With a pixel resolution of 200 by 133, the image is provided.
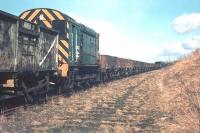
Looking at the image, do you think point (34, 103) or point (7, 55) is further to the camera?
point (34, 103)

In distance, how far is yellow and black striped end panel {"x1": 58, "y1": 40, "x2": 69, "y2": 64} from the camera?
16.3 meters

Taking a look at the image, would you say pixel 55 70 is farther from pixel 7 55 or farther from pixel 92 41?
pixel 92 41

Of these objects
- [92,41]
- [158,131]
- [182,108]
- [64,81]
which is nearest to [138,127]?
[158,131]

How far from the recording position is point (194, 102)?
11250mm

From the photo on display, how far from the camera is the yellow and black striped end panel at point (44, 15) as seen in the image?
54.2 ft

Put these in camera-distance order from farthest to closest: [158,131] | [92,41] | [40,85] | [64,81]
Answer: [92,41]
[64,81]
[40,85]
[158,131]

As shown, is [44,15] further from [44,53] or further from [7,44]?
[7,44]

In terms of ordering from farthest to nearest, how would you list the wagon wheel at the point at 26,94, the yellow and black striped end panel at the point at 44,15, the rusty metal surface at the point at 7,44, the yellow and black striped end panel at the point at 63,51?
the yellow and black striped end panel at the point at 44,15
the yellow and black striped end panel at the point at 63,51
the wagon wheel at the point at 26,94
the rusty metal surface at the point at 7,44

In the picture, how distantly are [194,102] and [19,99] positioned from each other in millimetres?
6086

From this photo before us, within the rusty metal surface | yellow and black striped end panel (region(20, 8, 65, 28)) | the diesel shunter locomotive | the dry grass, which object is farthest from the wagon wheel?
yellow and black striped end panel (region(20, 8, 65, 28))

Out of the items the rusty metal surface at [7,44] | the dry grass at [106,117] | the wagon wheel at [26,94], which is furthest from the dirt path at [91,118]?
the rusty metal surface at [7,44]

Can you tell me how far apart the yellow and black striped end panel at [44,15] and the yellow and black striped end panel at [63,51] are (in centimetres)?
98

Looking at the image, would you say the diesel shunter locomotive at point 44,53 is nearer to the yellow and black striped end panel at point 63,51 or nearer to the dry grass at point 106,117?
the yellow and black striped end panel at point 63,51

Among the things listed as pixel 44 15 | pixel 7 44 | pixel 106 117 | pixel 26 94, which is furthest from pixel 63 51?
pixel 106 117
